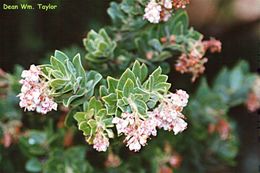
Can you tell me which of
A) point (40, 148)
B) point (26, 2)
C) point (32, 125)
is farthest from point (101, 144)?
point (26, 2)

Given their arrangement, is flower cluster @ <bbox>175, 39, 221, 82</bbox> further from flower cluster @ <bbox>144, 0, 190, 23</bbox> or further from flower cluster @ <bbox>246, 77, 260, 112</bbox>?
flower cluster @ <bbox>246, 77, 260, 112</bbox>

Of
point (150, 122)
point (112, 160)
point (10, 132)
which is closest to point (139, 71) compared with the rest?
point (150, 122)

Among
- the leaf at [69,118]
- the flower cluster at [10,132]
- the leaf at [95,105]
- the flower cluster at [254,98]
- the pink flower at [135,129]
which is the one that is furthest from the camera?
the flower cluster at [254,98]

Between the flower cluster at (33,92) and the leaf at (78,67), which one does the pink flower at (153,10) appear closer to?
the leaf at (78,67)

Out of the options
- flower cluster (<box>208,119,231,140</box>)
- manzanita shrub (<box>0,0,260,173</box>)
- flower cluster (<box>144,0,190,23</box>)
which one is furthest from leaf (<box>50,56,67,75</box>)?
flower cluster (<box>208,119,231,140</box>)

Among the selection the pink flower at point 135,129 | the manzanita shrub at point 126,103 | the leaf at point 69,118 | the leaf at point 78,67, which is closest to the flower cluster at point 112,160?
the manzanita shrub at point 126,103
